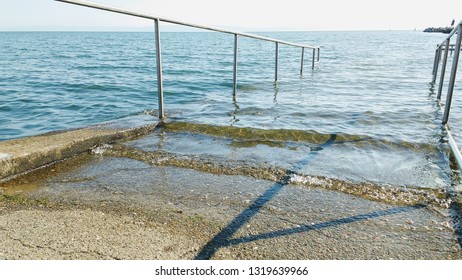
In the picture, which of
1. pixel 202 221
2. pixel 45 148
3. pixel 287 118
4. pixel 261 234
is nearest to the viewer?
pixel 261 234

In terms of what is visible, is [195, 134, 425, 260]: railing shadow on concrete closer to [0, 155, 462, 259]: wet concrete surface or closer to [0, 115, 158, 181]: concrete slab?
[0, 155, 462, 259]: wet concrete surface

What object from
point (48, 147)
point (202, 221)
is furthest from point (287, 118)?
point (202, 221)

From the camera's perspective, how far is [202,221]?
2055mm

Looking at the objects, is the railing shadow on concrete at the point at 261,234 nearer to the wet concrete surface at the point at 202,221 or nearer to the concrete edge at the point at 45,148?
the wet concrete surface at the point at 202,221

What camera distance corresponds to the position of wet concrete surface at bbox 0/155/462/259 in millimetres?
1748

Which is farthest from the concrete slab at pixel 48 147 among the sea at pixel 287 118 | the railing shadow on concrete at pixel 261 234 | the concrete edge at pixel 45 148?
the railing shadow on concrete at pixel 261 234

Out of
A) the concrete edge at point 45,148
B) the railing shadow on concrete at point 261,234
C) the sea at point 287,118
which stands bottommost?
the sea at point 287,118

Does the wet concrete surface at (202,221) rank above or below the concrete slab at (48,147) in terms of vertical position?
below

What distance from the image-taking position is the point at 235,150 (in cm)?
372

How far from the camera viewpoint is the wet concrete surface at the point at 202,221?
1748mm

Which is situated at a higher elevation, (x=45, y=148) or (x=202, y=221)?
(x=45, y=148)

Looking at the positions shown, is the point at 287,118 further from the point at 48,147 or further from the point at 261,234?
the point at 261,234

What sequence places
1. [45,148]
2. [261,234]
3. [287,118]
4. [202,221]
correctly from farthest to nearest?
[287,118]
[45,148]
[202,221]
[261,234]

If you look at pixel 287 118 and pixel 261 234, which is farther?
pixel 287 118
